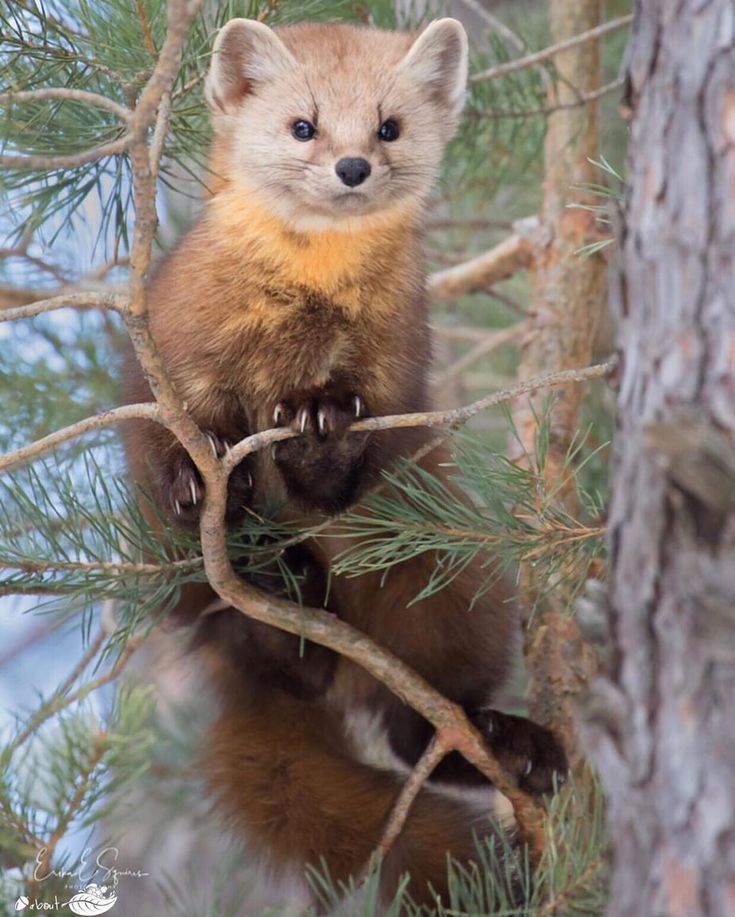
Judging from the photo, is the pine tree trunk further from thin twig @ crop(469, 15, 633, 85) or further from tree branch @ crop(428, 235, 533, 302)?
tree branch @ crop(428, 235, 533, 302)

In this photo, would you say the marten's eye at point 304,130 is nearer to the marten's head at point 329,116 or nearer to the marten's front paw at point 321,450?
the marten's head at point 329,116

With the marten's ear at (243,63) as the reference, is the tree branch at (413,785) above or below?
below

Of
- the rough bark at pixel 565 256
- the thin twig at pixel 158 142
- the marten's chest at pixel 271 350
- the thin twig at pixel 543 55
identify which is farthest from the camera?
the rough bark at pixel 565 256

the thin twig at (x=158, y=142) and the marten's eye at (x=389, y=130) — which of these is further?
the marten's eye at (x=389, y=130)

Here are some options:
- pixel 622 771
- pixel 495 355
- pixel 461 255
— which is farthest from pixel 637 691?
pixel 495 355

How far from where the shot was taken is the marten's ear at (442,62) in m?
2.54

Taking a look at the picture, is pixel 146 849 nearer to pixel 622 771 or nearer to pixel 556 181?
pixel 556 181

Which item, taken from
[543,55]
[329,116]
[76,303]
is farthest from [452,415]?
[543,55]

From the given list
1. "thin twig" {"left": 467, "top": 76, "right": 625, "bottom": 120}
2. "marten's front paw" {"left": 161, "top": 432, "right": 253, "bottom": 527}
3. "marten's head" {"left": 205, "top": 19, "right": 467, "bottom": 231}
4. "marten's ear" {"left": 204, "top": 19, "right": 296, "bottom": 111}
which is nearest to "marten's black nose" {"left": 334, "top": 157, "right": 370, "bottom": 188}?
"marten's head" {"left": 205, "top": 19, "right": 467, "bottom": 231}

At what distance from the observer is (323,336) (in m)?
2.41

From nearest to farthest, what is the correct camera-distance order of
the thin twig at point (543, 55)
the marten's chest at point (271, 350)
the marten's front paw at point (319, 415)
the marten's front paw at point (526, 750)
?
the marten's front paw at point (319, 415)
the marten's chest at point (271, 350)
the marten's front paw at point (526, 750)
the thin twig at point (543, 55)

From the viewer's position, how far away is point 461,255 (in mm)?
4129

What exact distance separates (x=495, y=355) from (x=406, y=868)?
2.73m

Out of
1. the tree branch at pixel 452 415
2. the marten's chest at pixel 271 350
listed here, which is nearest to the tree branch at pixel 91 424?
the tree branch at pixel 452 415
